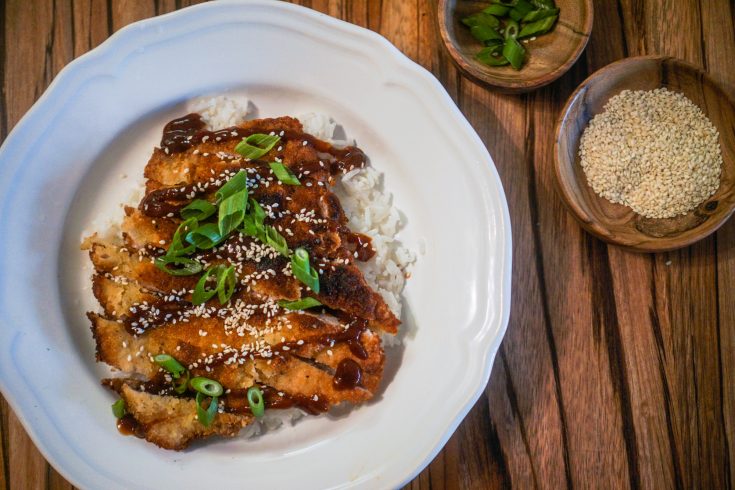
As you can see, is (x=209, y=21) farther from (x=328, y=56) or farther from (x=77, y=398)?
(x=77, y=398)

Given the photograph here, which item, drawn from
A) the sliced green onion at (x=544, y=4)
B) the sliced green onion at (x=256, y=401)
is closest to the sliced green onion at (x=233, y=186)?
the sliced green onion at (x=256, y=401)

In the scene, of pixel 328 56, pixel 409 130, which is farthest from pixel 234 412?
pixel 328 56

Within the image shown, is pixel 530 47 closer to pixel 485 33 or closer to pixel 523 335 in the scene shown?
pixel 485 33

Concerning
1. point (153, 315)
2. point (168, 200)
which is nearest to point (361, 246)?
point (168, 200)

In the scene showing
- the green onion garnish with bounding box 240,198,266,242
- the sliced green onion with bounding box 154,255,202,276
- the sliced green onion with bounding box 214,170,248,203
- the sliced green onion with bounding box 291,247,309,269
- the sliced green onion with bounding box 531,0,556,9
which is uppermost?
the sliced green onion with bounding box 531,0,556,9

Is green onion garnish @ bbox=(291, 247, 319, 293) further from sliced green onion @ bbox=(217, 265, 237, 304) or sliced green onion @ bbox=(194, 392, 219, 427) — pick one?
sliced green onion @ bbox=(194, 392, 219, 427)

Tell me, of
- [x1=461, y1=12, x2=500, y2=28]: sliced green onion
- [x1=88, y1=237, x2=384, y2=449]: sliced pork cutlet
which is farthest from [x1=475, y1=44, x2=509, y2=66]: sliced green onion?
[x1=88, y1=237, x2=384, y2=449]: sliced pork cutlet
